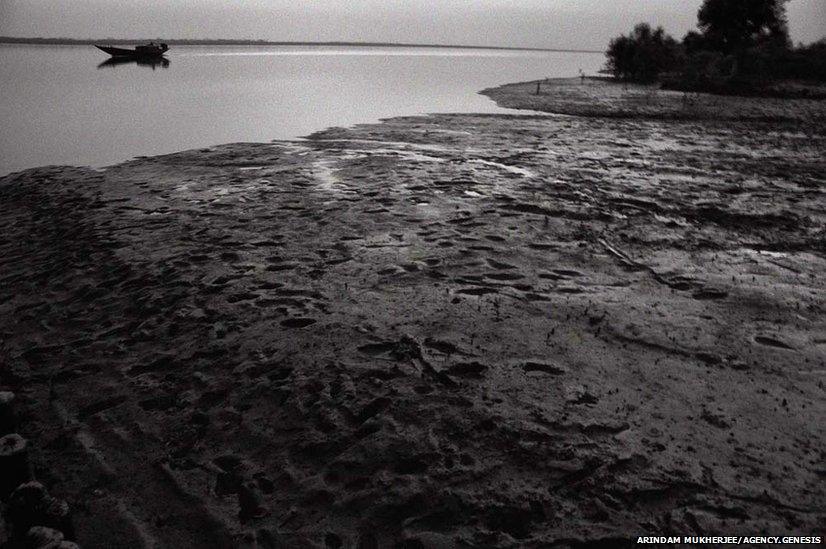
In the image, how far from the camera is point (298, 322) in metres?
5.47

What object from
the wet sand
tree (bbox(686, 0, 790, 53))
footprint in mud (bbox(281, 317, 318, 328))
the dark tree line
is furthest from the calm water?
tree (bbox(686, 0, 790, 53))

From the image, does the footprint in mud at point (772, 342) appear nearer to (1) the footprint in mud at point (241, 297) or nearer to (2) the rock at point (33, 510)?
(1) the footprint in mud at point (241, 297)

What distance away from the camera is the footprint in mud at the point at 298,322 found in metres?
5.41

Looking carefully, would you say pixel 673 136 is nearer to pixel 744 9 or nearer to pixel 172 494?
pixel 172 494

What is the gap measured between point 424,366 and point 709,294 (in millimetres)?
3441

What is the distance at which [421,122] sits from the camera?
75.6 ft

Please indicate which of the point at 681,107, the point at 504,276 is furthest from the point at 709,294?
the point at 681,107

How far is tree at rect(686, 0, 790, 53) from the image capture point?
1855 inches

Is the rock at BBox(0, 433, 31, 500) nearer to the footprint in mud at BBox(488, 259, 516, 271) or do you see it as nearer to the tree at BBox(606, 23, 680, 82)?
the footprint in mud at BBox(488, 259, 516, 271)

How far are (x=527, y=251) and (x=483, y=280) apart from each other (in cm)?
119

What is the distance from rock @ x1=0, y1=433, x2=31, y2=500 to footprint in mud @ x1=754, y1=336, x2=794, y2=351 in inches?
225

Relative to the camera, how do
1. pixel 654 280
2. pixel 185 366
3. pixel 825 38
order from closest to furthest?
pixel 185 366
pixel 654 280
pixel 825 38

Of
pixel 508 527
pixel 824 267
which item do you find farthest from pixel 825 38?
pixel 508 527

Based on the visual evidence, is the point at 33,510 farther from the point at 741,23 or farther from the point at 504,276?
the point at 741,23
